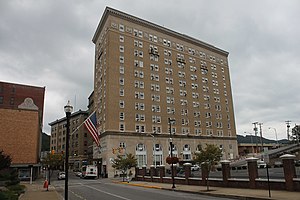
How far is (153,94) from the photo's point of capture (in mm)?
75438

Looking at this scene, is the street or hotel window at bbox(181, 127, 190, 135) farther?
hotel window at bbox(181, 127, 190, 135)

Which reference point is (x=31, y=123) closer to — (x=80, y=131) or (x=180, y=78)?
(x=180, y=78)

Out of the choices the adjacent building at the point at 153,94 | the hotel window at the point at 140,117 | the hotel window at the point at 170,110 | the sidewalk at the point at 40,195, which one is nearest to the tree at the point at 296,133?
the adjacent building at the point at 153,94

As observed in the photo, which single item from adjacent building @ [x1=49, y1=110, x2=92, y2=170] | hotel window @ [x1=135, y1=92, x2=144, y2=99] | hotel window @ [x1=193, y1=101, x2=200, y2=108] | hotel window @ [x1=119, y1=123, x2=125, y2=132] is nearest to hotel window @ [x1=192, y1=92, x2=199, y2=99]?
hotel window @ [x1=193, y1=101, x2=200, y2=108]

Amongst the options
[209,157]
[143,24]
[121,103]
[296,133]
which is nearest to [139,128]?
[121,103]

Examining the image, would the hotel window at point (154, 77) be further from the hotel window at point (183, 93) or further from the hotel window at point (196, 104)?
the hotel window at point (196, 104)

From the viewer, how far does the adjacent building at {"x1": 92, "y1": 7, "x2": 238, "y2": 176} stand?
6844cm

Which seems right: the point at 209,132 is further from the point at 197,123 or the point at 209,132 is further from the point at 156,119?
the point at 156,119

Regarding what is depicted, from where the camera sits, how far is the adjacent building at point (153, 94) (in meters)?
68.4

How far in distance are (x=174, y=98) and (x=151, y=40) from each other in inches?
685

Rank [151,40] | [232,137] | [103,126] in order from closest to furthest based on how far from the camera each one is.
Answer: [103,126]
[151,40]
[232,137]

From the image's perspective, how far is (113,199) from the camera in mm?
20406

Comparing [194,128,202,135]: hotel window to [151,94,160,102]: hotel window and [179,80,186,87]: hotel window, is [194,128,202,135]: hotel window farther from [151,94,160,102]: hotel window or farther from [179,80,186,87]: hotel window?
[151,94,160,102]: hotel window

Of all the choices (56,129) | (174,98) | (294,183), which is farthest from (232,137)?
(56,129)
